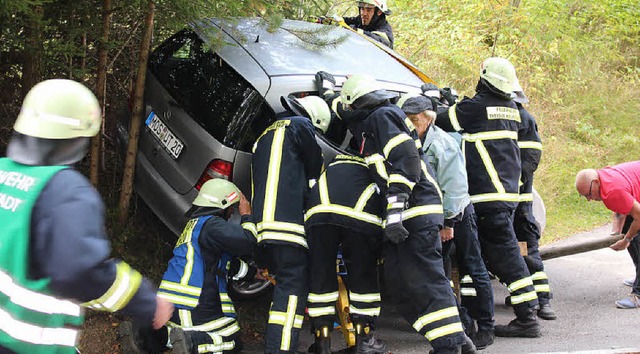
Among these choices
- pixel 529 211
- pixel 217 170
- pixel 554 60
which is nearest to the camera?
pixel 217 170

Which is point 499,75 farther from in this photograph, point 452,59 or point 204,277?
point 452,59

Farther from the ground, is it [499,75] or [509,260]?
[499,75]

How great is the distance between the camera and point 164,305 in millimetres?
2902

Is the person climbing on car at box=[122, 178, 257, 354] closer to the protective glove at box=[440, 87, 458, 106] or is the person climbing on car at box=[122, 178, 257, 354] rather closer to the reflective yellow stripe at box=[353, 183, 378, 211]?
the reflective yellow stripe at box=[353, 183, 378, 211]

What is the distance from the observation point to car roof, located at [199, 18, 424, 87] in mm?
5496

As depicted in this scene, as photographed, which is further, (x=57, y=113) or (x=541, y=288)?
(x=541, y=288)

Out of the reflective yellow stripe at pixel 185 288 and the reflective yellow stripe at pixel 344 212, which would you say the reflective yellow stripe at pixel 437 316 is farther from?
the reflective yellow stripe at pixel 185 288

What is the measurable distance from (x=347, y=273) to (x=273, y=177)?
0.82 m

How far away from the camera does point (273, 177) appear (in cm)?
497

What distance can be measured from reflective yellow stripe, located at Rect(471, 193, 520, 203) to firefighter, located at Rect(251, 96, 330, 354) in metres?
1.43

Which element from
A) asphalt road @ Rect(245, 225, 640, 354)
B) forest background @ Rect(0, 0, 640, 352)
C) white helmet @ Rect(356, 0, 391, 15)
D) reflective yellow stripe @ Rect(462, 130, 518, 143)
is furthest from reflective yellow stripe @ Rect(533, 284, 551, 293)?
white helmet @ Rect(356, 0, 391, 15)

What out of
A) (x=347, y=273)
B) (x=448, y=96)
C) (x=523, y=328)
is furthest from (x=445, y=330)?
(x=448, y=96)

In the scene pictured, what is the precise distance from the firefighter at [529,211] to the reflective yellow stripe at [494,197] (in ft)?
1.57

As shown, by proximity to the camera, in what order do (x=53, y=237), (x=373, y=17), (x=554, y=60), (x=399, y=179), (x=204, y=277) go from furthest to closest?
(x=554, y=60)
(x=373, y=17)
(x=204, y=277)
(x=399, y=179)
(x=53, y=237)
